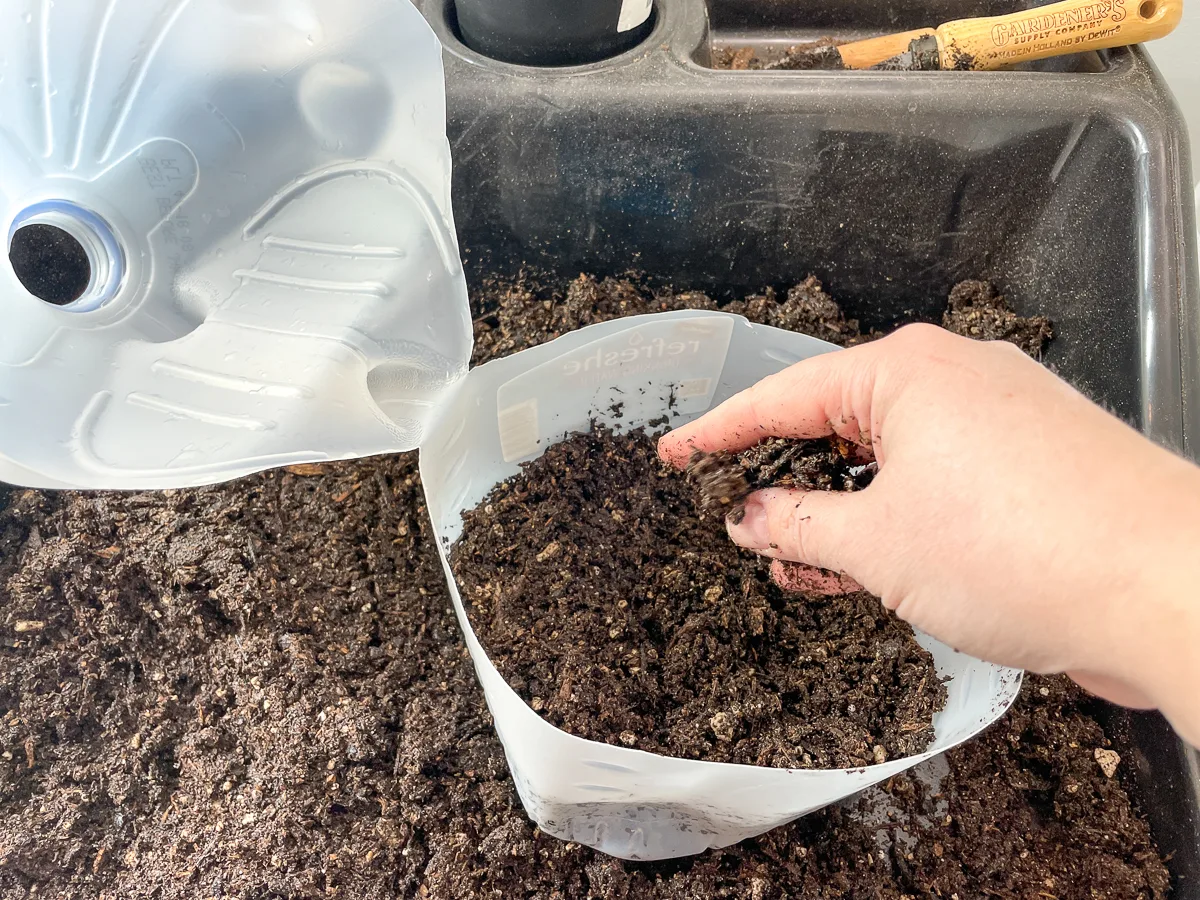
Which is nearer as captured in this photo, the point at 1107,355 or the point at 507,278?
the point at 1107,355

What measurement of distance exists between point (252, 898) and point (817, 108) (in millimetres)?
870

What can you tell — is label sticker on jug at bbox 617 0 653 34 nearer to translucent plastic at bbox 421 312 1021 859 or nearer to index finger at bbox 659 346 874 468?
translucent plastic at bbox 421 312 1021 859

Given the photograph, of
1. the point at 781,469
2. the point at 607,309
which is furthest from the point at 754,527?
the point at 607,309

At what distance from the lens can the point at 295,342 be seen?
0.69m

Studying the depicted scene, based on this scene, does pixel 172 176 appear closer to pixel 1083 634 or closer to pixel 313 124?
pixel 313 124

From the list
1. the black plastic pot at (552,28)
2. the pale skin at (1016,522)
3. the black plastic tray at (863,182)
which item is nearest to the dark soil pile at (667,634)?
the pale skin at (1016,522)

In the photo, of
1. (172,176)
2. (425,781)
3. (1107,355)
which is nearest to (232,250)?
(172,176)

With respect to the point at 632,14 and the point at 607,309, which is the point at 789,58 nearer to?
the point at 632,14

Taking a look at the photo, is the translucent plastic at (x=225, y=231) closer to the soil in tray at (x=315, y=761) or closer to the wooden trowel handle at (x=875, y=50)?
the soil in tray at (x=315, y=761)

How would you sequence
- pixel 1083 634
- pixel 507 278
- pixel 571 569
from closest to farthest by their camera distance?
pixel 1083 634 → pixel 571 569 → pixel 507 278

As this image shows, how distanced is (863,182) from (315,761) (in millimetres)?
772

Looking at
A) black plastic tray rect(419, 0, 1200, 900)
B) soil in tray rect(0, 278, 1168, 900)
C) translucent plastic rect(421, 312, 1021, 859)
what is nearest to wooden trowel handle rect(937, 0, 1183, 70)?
black plastic tray rect(419, 0, 1200, 900)

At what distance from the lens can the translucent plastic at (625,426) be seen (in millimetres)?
537

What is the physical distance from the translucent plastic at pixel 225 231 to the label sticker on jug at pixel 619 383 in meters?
0.11
